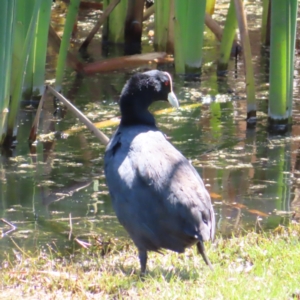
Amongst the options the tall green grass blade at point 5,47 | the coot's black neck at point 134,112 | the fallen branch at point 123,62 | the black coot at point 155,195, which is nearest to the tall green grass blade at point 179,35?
the fallen branch at point 123,62

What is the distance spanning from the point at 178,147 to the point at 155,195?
258 cm

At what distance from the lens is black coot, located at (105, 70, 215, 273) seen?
3049mm

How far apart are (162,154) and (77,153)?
7.52ft

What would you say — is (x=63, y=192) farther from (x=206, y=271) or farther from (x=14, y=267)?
(x=206, y=271)

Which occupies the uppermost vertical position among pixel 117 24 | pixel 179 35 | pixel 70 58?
pixel 117 24

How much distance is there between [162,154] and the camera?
3.36 m

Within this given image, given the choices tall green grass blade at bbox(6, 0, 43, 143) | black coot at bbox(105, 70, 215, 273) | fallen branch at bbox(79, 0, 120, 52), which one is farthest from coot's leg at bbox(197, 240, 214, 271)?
fallen branch at bbox(79, 0, 120, 52)

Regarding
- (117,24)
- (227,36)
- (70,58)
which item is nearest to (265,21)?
(227,36)

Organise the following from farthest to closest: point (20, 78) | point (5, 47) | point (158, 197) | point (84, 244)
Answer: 1. point (20, 78)
2. point (5, 47)
3. point (84, 244)
4. point (158, 197)

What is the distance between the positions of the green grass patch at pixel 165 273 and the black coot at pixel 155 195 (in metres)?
0.15

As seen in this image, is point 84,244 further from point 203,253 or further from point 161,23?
point 161,23

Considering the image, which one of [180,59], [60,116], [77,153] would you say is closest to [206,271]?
[77,153]

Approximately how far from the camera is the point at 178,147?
18.6ft

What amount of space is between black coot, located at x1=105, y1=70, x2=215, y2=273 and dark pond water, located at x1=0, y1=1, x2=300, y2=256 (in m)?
0.79
